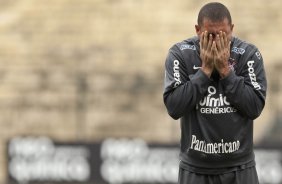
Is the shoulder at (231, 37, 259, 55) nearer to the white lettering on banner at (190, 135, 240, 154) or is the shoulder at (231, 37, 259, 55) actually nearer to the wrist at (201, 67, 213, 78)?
the wrist at (201, 67, 213, 78)

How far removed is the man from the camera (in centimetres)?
521

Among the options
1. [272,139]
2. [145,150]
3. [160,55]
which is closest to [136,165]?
[145,150]

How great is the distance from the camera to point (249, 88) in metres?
5.30

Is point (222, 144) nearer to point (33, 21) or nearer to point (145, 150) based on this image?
point (145, 150)

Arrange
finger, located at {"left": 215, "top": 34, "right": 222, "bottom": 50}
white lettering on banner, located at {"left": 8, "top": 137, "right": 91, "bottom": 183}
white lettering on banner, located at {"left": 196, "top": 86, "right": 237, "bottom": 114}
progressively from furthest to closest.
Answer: white lettering on banner, located at {"left": 8, "top": 137, "right": 91, "bottom": 183} < white lettering on banner, located at {"left": 196, "top": 86, "right": 237, "bottom": 114} < finger, located at {"left": 215, "top": 34, "right": 222, "bottom": 50}

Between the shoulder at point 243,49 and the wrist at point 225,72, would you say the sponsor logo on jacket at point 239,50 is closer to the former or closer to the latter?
the shoulder at point 243,49

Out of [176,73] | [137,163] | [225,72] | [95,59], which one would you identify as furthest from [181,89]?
[95,59]

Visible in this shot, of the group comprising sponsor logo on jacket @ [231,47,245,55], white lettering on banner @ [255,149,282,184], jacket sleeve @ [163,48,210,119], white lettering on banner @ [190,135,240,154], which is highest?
sponsor logo on jacket @ [231,47,245,55]

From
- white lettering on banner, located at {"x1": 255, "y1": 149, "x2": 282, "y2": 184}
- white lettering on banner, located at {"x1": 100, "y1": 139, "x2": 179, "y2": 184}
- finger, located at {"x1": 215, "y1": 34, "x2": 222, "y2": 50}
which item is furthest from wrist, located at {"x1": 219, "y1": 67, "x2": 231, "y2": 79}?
white lettering on banner, located at {"x1": 100, "y1": 139, "x2": 179, "y2": 184}

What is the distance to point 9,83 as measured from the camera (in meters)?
16.7

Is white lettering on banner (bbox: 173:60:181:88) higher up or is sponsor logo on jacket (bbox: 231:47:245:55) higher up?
sponsor logo on jacket (bbox: 231:47:245:55)

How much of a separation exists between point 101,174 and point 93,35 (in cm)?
417

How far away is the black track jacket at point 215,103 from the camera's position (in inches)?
206

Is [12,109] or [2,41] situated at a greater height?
[2,41]
